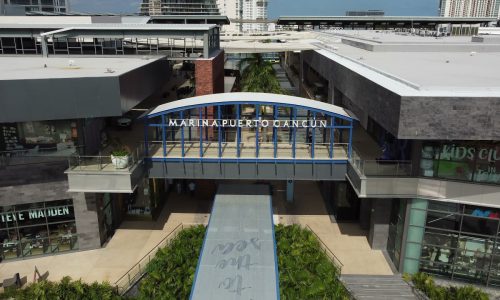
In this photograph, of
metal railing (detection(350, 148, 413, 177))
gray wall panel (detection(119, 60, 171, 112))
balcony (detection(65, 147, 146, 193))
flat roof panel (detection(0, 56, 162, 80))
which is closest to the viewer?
metal railing (detection(350, 148, 413, 177))

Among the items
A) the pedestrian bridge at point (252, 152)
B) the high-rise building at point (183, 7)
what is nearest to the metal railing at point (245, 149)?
the pedestrian bridge at point (252, 152)

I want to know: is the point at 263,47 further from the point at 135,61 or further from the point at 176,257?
the point at 176,257

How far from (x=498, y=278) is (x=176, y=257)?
17413 millimetres

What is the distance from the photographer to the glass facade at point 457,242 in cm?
2233

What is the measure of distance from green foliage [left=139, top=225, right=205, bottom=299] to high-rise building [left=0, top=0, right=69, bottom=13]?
502 feet

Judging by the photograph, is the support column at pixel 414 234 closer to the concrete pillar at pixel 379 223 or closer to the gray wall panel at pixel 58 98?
the concrete pillar at pixel 379 223

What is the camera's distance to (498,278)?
22953mm

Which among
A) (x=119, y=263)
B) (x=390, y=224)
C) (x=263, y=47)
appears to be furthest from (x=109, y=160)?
(x=263, y=47)

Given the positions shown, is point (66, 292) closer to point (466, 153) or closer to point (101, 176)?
point (101, 176)

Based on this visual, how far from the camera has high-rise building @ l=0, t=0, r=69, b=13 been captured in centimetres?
15211

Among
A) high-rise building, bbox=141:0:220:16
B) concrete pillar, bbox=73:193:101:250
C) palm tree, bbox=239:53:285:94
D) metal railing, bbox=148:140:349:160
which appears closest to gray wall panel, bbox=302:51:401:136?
metal railing, bbox=148:140:349:160

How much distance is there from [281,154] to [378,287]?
961 centimetres

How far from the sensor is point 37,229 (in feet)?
87.7

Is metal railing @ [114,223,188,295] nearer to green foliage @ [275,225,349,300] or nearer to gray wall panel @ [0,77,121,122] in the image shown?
green foliage @ [275,225,349,300]
